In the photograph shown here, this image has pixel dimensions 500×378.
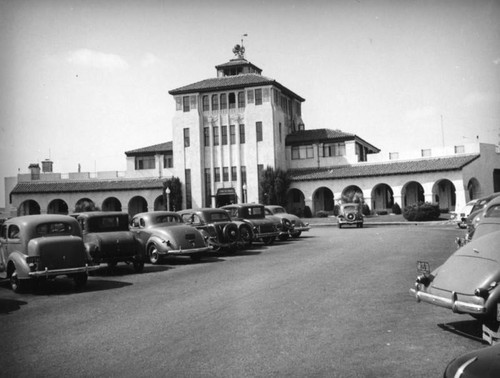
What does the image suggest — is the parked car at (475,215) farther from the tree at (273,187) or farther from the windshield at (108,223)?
the tree at (273,187)

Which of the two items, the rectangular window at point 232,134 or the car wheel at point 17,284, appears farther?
the rectangular window at point 232,134

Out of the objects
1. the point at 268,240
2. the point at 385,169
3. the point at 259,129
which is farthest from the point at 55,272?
the point at 259,129

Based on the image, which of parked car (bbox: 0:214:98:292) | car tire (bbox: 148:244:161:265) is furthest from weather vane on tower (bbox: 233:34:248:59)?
parked car (bbox: 0:214:98:292)

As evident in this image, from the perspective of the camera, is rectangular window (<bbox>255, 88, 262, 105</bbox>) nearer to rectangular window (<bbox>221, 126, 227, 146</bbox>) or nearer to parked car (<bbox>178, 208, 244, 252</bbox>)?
rectangular window (<bbox>221, 126, 227, 146</bbox>)

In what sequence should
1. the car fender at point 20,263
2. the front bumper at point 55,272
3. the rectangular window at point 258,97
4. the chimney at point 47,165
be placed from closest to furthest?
the front bumper at point 55,272
the car fender at point 20,263
the rectangular window at point 258,97
the chimney at point 47,165

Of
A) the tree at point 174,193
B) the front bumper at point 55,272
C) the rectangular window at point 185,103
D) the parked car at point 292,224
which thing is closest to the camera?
the front bumper at point 55,272

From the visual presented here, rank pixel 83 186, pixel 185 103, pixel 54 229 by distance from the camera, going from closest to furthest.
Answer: pixel 54 229, pixel 185 103, pixel 83 186

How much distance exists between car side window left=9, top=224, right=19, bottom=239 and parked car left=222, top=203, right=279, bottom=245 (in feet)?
32.3

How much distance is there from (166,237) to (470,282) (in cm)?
1032

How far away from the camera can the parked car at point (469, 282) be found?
588 centimetres

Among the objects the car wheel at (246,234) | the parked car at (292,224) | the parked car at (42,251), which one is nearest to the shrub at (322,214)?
the parked car at (292,224)

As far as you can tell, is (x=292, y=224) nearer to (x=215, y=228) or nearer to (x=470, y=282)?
(x=215, y=228)

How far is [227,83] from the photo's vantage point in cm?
5159

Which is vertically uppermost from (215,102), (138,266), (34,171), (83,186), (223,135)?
(215,102)
